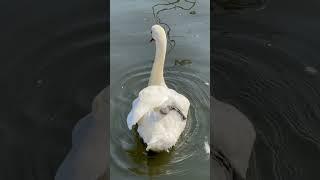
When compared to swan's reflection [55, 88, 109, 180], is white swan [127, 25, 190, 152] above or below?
above

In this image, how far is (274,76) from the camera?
5.98 metres

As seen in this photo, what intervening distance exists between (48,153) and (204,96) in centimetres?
155

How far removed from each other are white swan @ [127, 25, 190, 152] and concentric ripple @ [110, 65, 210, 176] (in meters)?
0.20

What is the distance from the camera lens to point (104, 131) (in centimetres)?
553

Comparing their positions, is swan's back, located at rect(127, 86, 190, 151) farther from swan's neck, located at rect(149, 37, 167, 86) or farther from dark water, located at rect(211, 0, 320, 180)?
dark water, located at rect(211, 0, 320, 180)

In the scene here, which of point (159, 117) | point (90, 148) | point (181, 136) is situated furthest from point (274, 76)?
point (90, 148)

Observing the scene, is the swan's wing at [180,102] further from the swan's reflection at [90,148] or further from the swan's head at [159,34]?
the swan's reflection at [90,148]

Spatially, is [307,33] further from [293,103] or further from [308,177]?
[308,177]

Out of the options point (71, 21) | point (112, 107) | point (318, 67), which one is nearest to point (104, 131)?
point (112, 107)

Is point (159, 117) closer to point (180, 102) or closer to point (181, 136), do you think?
point (180, 102)

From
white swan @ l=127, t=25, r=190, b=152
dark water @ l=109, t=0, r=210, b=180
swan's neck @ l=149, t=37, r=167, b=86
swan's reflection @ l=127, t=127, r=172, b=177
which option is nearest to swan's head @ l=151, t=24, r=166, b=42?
→ swan's neck @ l=149, t=37, r=167, b=86

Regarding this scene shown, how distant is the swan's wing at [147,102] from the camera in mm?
4719

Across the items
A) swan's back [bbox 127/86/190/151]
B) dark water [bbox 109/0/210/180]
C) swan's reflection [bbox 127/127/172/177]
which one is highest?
swan's back [bbox 127/86/190/151]

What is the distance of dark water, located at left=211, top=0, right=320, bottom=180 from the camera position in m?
5.17
